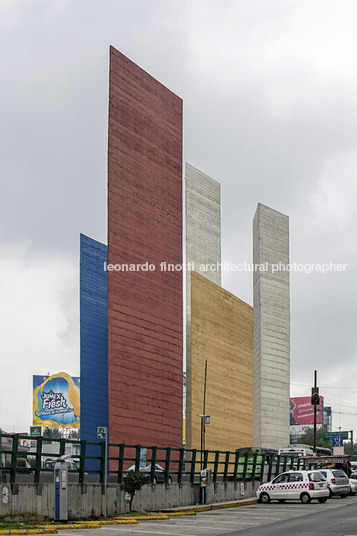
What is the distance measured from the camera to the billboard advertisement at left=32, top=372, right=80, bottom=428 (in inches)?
5261

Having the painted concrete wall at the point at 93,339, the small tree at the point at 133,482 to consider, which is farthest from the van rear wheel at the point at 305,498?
the painted concrete wall at the point at 93,339

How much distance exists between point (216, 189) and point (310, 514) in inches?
2663

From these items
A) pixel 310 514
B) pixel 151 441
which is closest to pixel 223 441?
pixel 151 441

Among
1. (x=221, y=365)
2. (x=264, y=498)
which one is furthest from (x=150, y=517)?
(x=221, y=365)

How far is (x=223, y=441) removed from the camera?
76438 millimetres

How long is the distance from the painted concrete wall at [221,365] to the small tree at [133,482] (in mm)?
46310

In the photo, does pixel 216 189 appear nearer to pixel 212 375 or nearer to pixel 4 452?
pixel 212 375

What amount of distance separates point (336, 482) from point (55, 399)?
10334 centimetres

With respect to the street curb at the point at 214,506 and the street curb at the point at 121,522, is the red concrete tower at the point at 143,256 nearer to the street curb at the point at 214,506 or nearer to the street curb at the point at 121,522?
the street curb at the point at 214,506

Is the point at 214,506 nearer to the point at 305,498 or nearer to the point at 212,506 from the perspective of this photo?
the point at 212,506

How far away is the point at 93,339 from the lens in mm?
69000

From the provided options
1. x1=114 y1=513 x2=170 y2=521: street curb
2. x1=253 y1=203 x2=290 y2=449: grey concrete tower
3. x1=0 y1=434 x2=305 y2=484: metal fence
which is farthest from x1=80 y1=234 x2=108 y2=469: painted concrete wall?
x1=114 y1=513 x2=170 y2=521: street curb

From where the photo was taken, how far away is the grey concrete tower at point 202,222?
86875 mm

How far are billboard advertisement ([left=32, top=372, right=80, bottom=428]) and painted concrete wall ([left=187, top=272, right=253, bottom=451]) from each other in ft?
192
